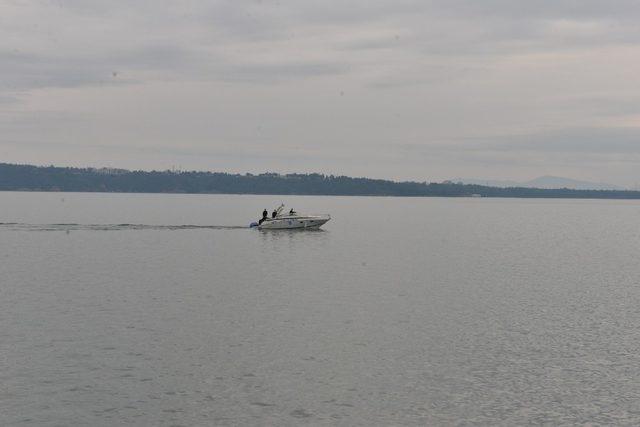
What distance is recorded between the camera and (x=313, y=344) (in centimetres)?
3488

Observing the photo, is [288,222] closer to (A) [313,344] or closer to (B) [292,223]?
(B) [292,223]

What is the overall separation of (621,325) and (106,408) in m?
29.6

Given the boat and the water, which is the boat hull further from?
the water

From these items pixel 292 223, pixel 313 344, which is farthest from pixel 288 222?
pixel 313 344

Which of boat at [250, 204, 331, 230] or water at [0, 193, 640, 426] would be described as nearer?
water at [0, 193, 640, 426]

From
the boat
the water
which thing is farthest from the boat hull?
the water

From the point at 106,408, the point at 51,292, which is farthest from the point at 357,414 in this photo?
the point at 51,292

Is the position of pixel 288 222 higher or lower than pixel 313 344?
higher

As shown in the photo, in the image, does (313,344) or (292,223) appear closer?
(313,344)

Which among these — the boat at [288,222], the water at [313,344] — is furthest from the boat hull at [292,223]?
the water at [313,344]

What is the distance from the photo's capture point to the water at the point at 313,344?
25.2 metres

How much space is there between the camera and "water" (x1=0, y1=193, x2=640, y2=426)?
25.2m

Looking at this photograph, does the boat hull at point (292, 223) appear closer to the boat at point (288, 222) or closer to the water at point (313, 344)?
the boat at point (288, 222)

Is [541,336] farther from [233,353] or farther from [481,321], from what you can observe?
[233,353]
